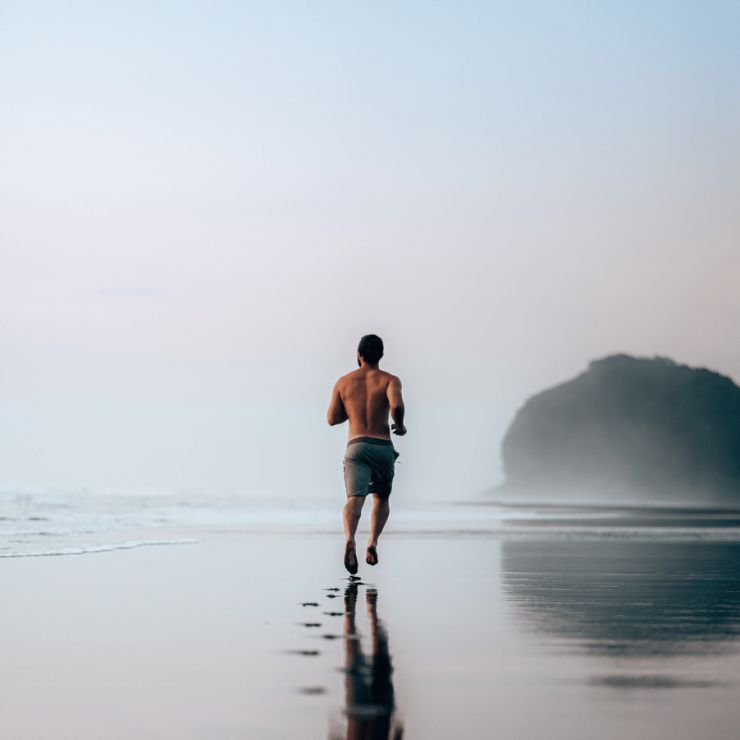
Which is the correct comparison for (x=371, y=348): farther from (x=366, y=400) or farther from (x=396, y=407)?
(x=396, y=407)

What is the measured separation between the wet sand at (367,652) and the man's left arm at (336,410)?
4.63 feet

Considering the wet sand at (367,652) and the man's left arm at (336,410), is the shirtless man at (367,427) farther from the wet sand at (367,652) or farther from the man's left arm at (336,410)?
the wet sand at (367,652)

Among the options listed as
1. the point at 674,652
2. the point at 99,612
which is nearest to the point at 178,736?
the point at 674,652

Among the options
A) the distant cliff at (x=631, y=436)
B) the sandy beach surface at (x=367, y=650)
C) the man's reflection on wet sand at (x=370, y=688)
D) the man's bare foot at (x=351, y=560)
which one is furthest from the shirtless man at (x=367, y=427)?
the distant cliff at (x=631, y=436)

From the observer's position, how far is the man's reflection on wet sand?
4.26 meters

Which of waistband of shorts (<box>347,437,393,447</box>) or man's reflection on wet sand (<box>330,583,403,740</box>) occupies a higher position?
waistband of shorts (<box>347,437,393,447</box>)

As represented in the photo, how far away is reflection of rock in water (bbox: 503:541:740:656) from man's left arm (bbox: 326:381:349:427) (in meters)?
2.02

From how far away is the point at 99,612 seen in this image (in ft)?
26.3

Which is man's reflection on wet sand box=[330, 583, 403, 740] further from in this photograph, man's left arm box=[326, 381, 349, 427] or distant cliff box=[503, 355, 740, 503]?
distant cliff box=[503, 355, 740, 503]

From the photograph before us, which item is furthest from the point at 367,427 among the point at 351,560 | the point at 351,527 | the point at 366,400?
the point at 351,560

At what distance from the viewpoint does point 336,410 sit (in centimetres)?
1126

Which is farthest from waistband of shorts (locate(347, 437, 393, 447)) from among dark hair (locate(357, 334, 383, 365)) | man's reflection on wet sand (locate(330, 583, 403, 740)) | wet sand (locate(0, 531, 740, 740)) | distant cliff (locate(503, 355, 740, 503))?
distant cliff (locate(503, 355, 740, 503))

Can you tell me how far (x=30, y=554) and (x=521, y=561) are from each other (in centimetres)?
532

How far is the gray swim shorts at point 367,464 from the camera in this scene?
36.1 feet
